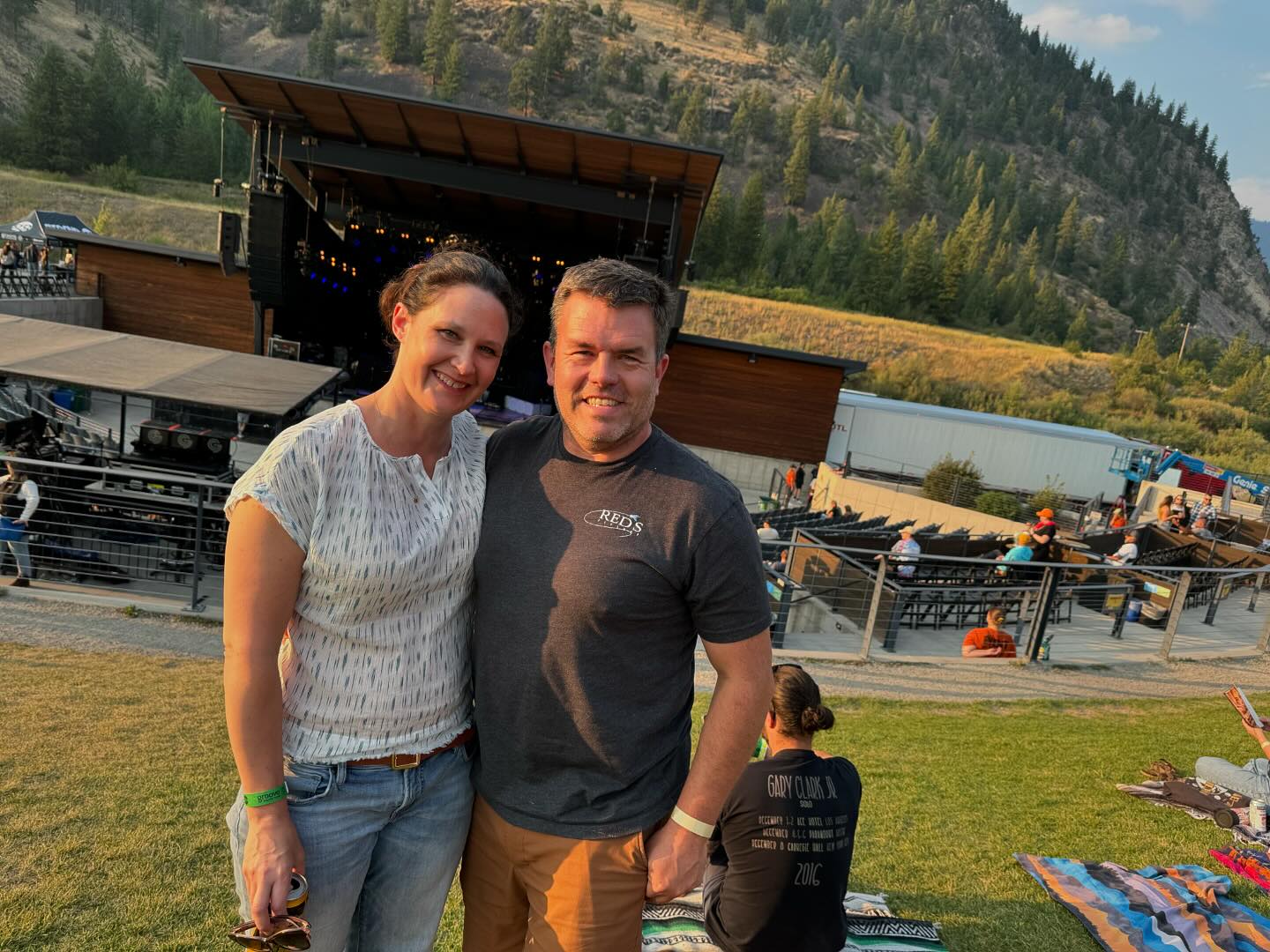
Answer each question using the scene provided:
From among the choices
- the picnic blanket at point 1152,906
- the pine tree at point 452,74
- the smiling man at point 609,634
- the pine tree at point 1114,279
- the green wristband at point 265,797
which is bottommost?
the picnic blanket at point 1152,906

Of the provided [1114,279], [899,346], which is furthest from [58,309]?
[1114,279]

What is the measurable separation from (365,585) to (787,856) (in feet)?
5.30

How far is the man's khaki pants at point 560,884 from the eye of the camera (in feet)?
5.60

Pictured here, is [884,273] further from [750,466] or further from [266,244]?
[266,244]

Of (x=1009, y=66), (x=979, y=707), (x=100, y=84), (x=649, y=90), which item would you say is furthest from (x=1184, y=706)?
(x=1009, y=66)

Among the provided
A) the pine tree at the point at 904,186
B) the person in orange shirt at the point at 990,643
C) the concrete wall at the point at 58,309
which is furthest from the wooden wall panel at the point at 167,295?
the pine tree at the point at 904,186

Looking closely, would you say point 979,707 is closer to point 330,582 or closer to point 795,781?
point 795,781

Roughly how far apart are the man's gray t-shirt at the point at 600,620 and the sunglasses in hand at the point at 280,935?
1.51 ft

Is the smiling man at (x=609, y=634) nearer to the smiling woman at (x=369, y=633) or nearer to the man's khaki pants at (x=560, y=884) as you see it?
the man's khaki pants at (x=560, y=884)

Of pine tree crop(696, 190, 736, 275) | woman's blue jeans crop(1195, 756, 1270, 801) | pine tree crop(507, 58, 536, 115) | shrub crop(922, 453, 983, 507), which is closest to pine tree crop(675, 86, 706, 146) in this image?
pine tree crop(507, 58, 536, 115)

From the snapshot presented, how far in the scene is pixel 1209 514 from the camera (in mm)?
19234

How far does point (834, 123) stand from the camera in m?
143

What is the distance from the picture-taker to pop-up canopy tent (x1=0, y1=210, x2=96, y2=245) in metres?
23.3

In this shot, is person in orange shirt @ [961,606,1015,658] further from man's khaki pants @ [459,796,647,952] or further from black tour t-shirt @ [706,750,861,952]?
man's khaki pants @ [459,796,647,952]
